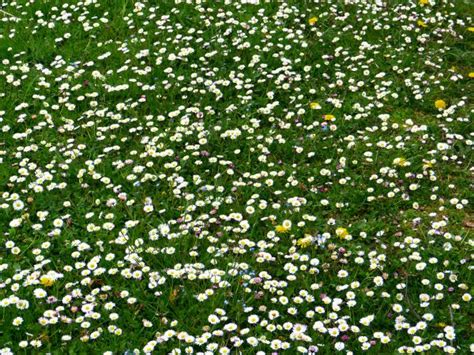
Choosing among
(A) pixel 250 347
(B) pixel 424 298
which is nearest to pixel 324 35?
(B) pixel 424 298

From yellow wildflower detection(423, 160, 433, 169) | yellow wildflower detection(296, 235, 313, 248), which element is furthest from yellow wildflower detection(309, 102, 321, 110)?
yellow wildflower detection(296, 235, 313, 248)

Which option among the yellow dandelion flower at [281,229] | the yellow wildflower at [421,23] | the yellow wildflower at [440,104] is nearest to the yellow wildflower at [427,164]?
the yellow wildflower at [440,104]

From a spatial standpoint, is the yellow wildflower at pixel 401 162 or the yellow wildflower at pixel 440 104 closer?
the yellow wildflower at pixel 401 162

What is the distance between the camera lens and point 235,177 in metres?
5.22

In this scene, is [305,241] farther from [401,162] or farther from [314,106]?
[314,106]

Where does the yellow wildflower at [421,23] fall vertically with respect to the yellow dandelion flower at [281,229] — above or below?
above

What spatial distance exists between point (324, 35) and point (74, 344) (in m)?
4.62

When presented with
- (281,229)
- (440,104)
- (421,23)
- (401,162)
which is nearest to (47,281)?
(281,229)

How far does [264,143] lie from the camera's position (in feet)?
18.3

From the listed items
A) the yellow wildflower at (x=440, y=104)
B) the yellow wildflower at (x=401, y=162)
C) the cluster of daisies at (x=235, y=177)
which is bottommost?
the cluster of daisies at (x=235, y=177)

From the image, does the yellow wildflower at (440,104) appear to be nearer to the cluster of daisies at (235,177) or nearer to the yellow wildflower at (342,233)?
the cluster of daisies at (235,177)

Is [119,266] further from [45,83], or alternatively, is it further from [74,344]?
[45,83]

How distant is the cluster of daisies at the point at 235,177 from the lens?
12.8 feet

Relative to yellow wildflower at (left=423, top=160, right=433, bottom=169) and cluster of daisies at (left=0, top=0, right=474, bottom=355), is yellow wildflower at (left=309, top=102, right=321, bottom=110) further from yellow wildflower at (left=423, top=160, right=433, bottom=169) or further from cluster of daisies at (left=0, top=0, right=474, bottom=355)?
yellow wildflower at (left=423, top=160, right=433, bottom=169)
